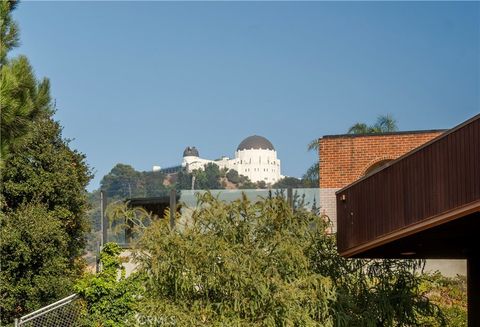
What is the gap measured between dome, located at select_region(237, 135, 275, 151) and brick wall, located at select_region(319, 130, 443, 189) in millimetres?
139179

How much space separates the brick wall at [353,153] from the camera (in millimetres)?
27516

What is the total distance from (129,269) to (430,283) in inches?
319

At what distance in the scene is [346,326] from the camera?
57.7ft

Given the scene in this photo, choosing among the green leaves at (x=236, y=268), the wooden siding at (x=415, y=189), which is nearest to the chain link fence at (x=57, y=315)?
the green leaves at (x=236, y=268)

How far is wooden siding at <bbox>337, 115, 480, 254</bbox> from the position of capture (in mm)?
10780

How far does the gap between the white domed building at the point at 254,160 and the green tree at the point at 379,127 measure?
90608 mm

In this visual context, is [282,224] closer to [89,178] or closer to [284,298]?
[284,298]

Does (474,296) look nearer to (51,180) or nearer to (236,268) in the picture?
(236,268)

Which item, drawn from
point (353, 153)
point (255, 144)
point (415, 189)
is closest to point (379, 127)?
point (353, 153)

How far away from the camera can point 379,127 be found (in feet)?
121

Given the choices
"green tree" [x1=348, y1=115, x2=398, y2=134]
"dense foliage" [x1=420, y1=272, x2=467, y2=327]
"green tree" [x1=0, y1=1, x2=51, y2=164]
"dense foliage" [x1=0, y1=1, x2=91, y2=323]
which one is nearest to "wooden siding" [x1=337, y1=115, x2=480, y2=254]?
"green tree" [x1=0, y1=1, x2=51, y2=164]

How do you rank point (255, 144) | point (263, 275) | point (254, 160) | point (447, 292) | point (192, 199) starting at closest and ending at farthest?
1. point (263, 275)
2. point (447, 292)
3. point (192, 199)
4. point (254, 160)
5. point (255, 144)

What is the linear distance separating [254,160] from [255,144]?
1529 centimetres

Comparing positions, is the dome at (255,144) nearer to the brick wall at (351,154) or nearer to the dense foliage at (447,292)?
the brick wall at (351,154)
